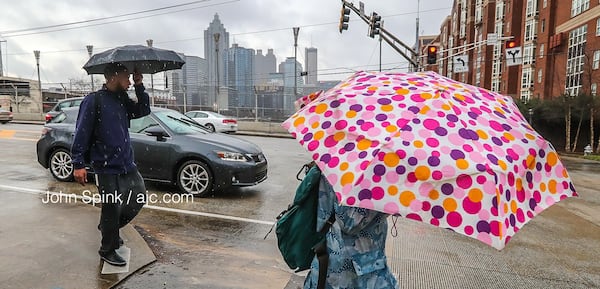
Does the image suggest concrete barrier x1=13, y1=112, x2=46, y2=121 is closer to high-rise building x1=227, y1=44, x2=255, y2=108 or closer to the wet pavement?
high-rise building x1=227, y1=44, x2=255, y2=108

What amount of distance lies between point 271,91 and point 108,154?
23.7m

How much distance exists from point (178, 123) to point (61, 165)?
230 centimetres

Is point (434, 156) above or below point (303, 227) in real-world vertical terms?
above

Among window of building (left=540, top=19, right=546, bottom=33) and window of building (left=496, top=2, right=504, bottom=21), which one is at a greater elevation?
window of building (left=496, top=2, right=504, bottom=21)

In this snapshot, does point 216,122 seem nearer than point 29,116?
Yes

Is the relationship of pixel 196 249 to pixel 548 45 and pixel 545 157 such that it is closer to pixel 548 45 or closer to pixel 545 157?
pixel 545 157

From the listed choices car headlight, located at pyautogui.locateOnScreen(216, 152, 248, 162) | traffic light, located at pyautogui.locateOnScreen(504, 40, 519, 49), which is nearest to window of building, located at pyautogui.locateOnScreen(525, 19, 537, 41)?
traffic light, located at pyautogui.locateOnScreen(504, 40, 519, 49)

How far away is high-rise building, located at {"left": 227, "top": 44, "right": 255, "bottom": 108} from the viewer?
27062 millimetres

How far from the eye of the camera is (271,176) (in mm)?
9008

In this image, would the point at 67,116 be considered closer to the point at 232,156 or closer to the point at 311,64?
the point at 232,156

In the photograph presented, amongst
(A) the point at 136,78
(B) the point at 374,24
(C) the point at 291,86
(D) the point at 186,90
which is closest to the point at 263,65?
(C) the point at 291,86

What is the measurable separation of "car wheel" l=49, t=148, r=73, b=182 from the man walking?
4.50 meters

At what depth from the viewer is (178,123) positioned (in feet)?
24.3

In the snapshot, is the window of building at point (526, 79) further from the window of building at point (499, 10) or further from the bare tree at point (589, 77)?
the bare tree at point (589, 77)
